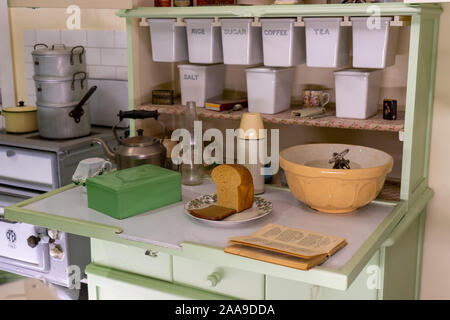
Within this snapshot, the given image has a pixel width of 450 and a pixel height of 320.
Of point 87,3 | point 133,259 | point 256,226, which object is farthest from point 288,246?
point 87,3

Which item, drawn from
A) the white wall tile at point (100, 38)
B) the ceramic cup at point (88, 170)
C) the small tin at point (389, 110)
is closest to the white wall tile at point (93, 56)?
the white wall tile at point (100, 38)

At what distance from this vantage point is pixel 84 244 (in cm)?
305

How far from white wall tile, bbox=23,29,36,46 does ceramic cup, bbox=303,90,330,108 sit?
6.62 ft

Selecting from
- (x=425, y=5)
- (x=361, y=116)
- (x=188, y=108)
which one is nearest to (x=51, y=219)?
(x=188, y=108)

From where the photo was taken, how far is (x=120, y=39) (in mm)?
3250

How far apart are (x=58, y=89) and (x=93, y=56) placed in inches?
19.6

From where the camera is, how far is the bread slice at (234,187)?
1870 millimetres

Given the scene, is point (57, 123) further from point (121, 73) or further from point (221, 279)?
point (221, 279)

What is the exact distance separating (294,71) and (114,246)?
1069mm

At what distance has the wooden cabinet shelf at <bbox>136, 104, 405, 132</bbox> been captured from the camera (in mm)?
2012

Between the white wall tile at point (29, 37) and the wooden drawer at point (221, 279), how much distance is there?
2.19m

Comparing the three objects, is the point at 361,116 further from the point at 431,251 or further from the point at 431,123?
the point at 431,251

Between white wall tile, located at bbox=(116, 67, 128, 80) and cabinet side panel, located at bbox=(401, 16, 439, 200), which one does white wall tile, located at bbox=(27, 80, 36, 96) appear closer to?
white wall tile, located at bbox=(116, 67, 128, 80)

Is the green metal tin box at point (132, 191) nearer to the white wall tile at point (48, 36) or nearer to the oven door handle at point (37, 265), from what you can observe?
the oven door handle at point (37, 265)
